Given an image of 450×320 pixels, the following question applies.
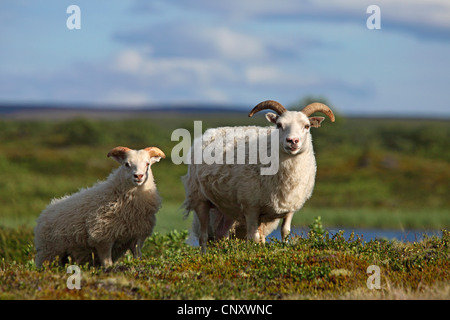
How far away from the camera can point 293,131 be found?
1078 cm

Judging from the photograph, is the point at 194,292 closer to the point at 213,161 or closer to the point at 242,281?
the point at 242,281

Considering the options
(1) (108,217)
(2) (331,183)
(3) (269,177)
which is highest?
(3) (269,177)

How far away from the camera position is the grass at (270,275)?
26.8 ft

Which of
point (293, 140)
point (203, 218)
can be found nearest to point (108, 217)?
point (203, 218)

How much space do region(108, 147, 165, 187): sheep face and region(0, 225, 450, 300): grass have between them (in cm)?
199

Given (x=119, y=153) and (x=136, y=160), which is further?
(x=119, y=153)

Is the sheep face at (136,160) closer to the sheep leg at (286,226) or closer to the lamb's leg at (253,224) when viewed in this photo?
the lamb's leg at (253,224)

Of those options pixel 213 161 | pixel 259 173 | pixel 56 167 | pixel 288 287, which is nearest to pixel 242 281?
pixel 288 287

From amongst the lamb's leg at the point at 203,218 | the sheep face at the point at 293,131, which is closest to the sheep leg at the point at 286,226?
A: the sheep face at the point at 293,131

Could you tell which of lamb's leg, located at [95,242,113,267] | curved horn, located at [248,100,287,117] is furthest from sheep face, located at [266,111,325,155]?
lamb's leg, located at [95,242,113,267]

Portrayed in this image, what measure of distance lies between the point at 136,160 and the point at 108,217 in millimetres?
1336

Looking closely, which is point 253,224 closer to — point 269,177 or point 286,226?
point 286,226

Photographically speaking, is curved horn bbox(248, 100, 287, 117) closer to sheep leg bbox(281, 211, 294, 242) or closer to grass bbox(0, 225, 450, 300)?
sheep leg bbox(281, 211, 294, 242)

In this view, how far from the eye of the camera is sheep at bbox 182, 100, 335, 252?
436 inches
